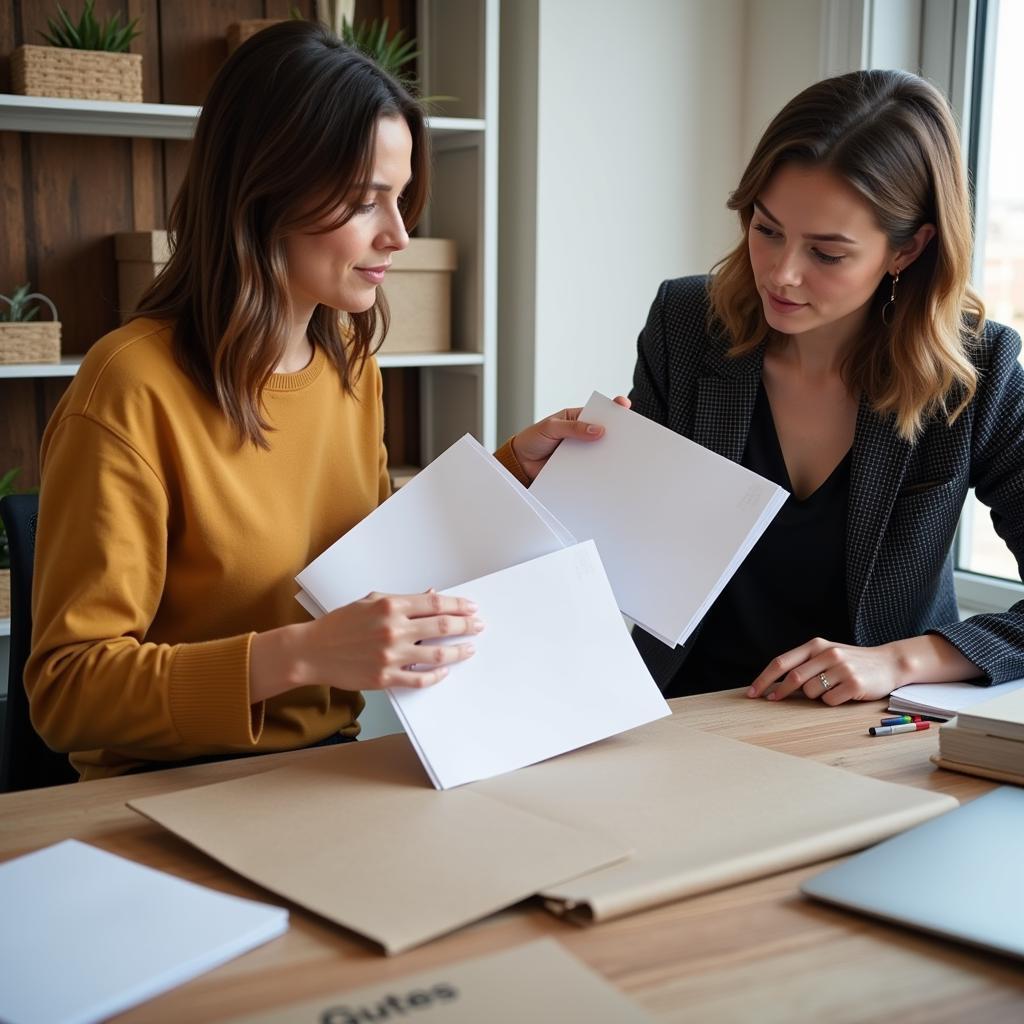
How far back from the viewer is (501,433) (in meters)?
2.79

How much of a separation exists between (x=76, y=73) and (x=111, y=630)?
137cm

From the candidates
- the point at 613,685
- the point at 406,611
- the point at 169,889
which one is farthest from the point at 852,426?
the point at 169,889

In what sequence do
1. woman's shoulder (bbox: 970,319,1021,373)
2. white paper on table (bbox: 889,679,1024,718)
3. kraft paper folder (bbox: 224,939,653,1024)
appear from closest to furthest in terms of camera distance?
kraft paper folder (bbox: 224,939,653,1024) → white paper on table (bbox: 889,679,1024,718) → woman's shoulder (bbox: 970,319,1021,373)

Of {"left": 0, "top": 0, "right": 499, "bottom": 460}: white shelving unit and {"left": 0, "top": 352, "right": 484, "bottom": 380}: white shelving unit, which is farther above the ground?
{"left": 0, "top": 0, "right": 499, "bottom": 460}: white shelving unit

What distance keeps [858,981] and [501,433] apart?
80.9 inches

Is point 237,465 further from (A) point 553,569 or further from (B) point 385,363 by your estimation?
(B) point 385,363

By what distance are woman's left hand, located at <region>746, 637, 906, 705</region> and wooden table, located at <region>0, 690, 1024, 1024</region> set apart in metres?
0.42

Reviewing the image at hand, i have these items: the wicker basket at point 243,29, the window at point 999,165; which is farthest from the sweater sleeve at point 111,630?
the window at point 999,165

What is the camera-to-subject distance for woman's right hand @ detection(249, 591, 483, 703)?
1.09 meters

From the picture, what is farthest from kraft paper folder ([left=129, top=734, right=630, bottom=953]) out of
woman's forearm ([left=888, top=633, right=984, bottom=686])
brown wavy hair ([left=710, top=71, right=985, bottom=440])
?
brown wavy hair ([left=710, top=71, right=985, bottom=440])

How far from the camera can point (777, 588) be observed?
1.70m

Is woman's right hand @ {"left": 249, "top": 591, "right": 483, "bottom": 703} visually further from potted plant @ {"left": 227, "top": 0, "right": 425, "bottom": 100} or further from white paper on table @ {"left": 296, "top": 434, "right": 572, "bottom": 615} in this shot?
potted plant @ {"left": 227, "top": 0, "right": 425, "bottom": 100}

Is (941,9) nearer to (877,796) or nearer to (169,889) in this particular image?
(877,796)

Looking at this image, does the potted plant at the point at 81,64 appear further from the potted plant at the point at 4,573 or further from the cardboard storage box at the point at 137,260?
the potted plant at the point at 4,573
